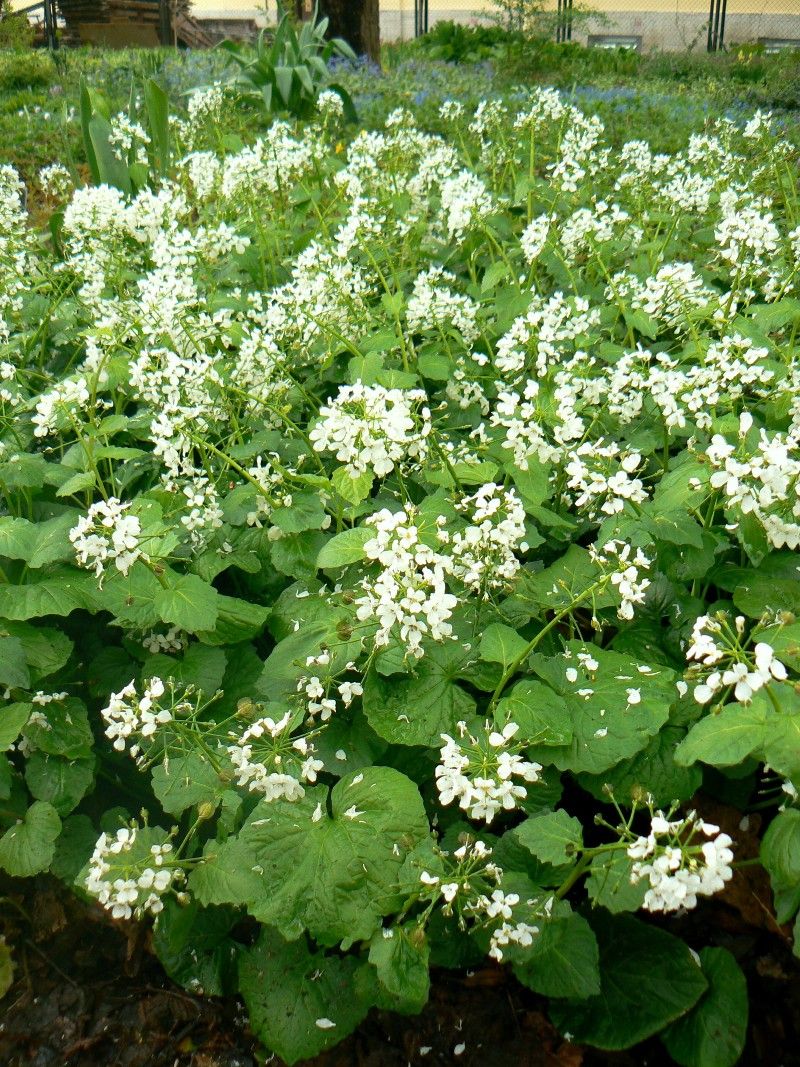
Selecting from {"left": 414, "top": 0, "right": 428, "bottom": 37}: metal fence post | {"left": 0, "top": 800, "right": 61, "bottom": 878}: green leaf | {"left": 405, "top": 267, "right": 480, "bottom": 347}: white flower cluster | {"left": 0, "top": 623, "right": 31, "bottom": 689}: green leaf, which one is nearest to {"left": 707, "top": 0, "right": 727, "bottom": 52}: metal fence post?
{"left": 414, "top": 0, "right": 428, "bottom": 37}: metal fence post

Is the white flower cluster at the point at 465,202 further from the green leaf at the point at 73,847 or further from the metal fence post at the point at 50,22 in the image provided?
the metal fence post at the point at 50,22

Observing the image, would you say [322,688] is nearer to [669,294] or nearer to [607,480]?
[607,480]

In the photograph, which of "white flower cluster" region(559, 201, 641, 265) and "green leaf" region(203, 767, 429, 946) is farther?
"white flower cluster" region(559, 201, 641, 265)

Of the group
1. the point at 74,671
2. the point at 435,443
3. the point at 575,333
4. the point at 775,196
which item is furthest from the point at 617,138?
the point at 74,671

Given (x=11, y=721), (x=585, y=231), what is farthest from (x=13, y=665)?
(x=585, y=231)

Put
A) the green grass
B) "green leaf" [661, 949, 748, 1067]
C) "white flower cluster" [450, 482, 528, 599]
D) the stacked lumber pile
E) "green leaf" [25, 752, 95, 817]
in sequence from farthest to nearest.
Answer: the stacked lumber pile → the green grass → "green leaf" [25, 752, 95, 817] → "white flower cluster" [450, 482, 528, 599] → "green leaf" [661, 949, 748, 1067]

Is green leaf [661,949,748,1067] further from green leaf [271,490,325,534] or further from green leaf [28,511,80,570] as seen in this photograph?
green leaf [28,511,80,570]

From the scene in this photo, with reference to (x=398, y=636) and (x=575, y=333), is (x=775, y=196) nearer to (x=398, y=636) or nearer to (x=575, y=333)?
(x=575, y=333)
